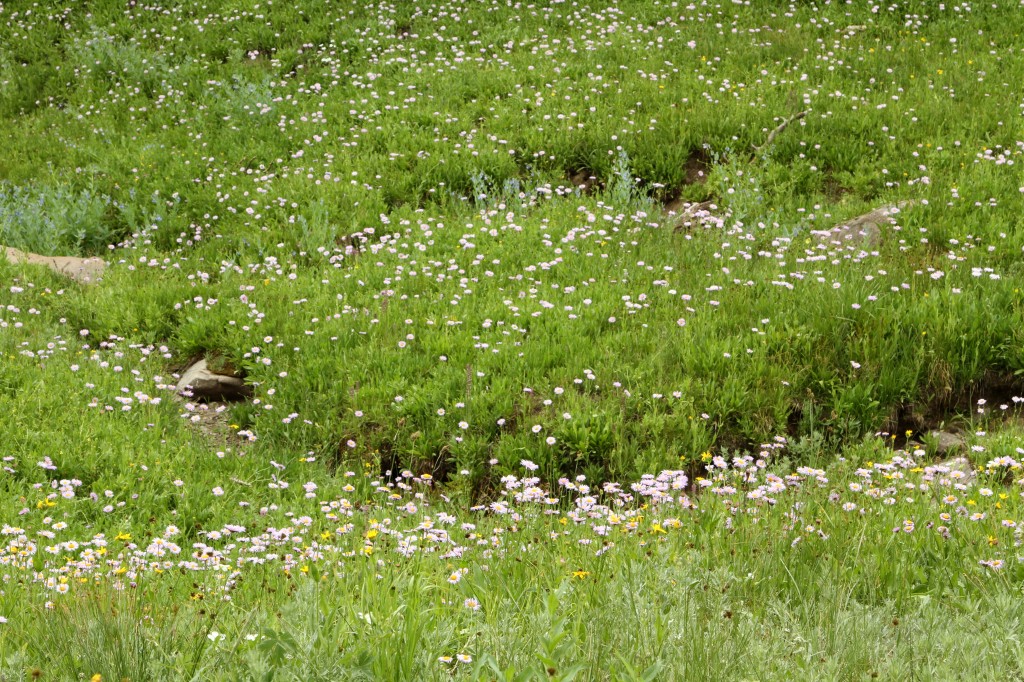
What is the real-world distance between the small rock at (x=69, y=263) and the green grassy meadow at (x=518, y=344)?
424mm

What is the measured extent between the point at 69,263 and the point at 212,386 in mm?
3149

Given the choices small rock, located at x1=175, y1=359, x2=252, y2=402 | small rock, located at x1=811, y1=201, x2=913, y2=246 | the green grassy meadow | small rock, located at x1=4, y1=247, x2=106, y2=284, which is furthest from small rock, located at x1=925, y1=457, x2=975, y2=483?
small rock, located at x1=4, y1=247, x2=106, y2=284

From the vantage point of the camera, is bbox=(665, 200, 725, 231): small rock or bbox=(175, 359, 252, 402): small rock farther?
bbox=(665, 200, 725, 231): small rock

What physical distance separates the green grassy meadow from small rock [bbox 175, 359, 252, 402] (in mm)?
219

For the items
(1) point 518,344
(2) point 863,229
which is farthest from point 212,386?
(2) point 863,229

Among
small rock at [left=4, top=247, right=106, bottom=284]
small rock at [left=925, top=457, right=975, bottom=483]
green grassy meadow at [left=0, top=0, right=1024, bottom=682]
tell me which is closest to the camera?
green grassy meadow at [left=0, top=0, right=1024, bottom=682]

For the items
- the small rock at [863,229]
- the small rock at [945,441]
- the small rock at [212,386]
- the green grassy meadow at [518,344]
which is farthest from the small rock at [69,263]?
the small rock at [945,441]

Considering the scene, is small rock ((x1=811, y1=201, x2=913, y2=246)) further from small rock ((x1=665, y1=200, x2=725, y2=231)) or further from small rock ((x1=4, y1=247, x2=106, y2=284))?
small rock ((x1=4, y1=247, x2=106, y2=284))

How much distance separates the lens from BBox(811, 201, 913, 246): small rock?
8219mm

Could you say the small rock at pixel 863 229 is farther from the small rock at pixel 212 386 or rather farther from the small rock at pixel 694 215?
the small rock at pixel 212 386

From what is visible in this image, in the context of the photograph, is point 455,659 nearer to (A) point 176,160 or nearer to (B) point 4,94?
(A) point 176,160

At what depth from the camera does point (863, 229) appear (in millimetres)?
8539

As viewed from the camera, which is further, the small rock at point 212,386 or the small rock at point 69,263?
the small rock at point 69,263

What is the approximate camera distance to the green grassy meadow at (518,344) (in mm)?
2811
